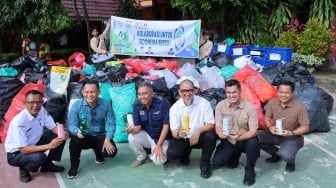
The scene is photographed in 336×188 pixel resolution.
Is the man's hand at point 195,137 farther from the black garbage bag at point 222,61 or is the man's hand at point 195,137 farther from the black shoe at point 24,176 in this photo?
the black garbage bag at point 222,61

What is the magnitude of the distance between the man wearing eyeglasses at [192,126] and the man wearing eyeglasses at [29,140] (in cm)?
110

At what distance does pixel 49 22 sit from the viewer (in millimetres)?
11125

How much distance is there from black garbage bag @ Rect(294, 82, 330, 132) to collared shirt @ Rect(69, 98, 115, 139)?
2.83 metres

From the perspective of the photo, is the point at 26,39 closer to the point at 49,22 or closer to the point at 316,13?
the point at 49,22

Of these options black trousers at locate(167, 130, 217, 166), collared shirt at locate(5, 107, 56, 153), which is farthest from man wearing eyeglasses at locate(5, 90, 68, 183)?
black trousers at locate(167, 130, 217, 166)

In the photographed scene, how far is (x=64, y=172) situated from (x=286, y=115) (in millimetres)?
2392

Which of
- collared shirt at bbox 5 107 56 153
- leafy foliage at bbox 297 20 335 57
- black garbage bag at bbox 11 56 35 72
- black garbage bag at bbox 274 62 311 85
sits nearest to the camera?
collared shirt at bbox 5 107 56 153

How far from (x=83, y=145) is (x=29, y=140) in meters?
0.53

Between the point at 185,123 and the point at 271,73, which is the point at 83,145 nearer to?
the point at 185,123

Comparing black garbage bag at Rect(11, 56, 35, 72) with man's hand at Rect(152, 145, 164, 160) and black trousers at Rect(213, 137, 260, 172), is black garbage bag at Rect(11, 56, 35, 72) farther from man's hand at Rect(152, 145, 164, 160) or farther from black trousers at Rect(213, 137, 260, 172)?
black trousers at Rect(213, 137, 260, 172)

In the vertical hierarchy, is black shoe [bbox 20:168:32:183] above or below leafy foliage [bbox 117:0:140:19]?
below

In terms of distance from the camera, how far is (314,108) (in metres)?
5.15

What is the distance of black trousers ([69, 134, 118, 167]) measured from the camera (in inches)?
147

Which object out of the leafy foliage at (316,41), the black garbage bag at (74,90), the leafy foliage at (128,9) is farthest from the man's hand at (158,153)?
the leafy foliage at (128,9)
